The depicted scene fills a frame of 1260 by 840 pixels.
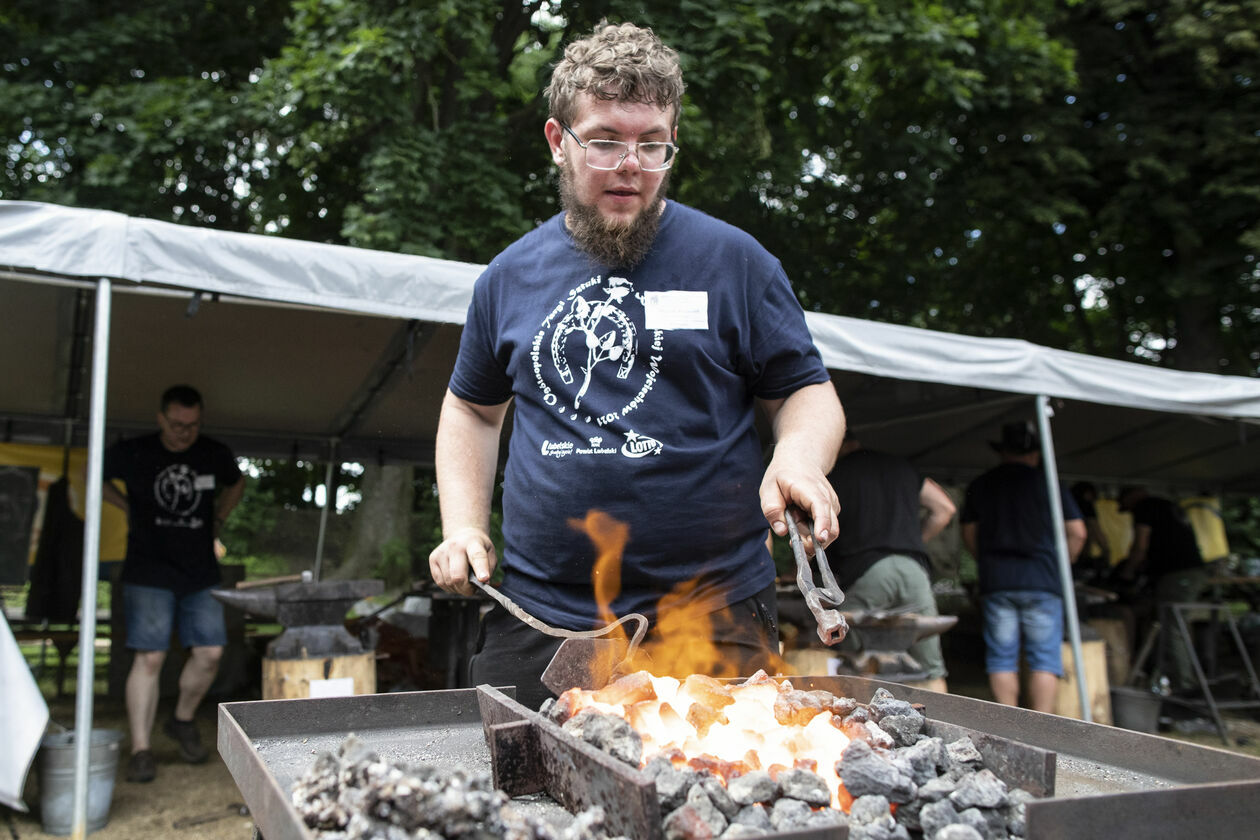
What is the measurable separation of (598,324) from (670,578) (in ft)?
1.60

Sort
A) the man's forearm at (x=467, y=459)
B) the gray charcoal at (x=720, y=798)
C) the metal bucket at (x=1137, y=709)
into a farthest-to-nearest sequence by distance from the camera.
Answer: the metal bucket at (x=1137, y=709) → the man's forearm at (x=467, y=459) → the gray charcoal at (x=720, y=798)

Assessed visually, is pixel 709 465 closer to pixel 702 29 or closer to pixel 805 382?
pixel 805 382

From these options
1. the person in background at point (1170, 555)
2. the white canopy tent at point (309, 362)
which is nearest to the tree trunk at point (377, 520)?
the white canopy tent at point (309, 362)

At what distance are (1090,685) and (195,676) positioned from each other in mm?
5345

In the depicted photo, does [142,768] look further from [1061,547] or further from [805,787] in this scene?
[1061,547]

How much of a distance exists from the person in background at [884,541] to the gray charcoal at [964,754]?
157 inches

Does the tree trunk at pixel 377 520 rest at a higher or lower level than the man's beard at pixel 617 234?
lower

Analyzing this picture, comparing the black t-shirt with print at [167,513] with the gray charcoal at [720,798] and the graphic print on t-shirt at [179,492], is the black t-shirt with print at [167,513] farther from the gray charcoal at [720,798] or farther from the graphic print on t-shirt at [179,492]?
the gray charcoal at [720,798]

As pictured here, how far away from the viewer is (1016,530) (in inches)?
221

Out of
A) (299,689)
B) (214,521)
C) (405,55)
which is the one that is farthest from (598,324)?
(405,55)

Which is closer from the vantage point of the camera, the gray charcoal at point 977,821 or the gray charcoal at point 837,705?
the gray charcoal at point 977,821

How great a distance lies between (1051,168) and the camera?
1098 cm

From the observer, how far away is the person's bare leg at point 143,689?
5.05 metres

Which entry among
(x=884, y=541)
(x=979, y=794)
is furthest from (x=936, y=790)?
(x=884, y=541)
